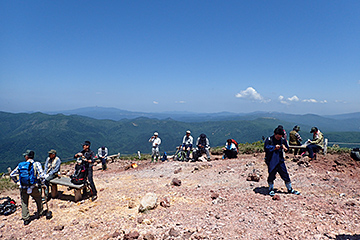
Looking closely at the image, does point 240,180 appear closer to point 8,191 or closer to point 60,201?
point 60,201

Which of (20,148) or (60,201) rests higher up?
(60,201)

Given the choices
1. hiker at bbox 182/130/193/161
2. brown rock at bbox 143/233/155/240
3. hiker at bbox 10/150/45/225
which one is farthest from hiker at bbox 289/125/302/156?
hiker at bbox 10/150/45/225

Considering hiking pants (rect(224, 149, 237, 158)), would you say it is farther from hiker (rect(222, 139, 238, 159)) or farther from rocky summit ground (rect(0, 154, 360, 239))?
rocky summit ground (rect(0, 154, 360, 239))

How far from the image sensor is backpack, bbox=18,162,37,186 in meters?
5.80

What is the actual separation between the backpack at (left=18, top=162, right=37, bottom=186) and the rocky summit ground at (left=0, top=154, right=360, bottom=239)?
4.44 ft

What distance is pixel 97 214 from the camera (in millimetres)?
5988

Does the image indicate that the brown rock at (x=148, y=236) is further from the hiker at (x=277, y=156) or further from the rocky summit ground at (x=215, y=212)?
the hiker at (x=277, y=156)

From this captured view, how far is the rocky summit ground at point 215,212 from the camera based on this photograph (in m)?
4.50

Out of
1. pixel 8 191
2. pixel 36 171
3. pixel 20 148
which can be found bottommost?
pixel 20 148

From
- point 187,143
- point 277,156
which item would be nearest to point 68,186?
point 277,156

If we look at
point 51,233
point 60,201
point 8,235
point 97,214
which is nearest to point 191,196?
point 97,214

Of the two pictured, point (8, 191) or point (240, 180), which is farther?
point (8, 191)

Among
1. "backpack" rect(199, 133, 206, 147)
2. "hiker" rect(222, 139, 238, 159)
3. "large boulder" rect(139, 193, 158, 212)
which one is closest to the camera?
"large boulder" rect(139, 193, 158, 212)

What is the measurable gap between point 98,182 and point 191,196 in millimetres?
5603
